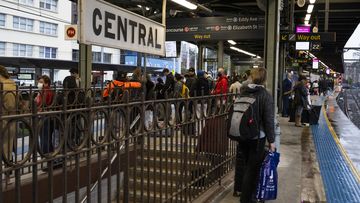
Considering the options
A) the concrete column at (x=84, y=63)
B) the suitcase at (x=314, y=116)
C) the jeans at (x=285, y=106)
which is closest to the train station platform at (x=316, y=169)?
the suitcase at (x=314, y=116)

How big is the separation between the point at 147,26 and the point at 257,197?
253 cm

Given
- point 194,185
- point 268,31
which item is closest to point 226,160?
point 194,185

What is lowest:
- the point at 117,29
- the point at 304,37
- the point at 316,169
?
the point at 316,169

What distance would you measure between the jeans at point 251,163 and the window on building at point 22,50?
46.9 metres

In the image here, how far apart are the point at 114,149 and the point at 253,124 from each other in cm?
192

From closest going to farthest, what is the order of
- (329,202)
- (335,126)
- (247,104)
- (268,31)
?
(247,104), (329,202), (268,31), (335,126)

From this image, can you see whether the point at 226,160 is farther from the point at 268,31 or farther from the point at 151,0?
the point at 151,0

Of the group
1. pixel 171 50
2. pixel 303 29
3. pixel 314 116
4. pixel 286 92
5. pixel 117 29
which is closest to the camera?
pixel 117 29

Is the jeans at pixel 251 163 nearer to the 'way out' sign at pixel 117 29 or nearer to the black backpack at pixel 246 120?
the black backpack at pixel 246 120

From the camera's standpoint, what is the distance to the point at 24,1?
47.1m

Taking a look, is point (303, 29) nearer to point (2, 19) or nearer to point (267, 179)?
point (267, 179)

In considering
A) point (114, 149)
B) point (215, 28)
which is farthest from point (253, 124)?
point (215, 28)

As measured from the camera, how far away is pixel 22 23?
159 ft

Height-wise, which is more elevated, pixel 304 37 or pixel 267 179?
pixel 304 37
